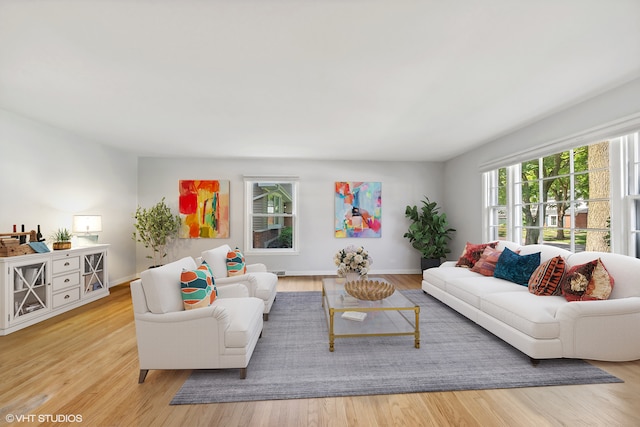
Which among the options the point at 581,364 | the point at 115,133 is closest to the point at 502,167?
the point at 581,364

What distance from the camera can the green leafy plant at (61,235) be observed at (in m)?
3.92

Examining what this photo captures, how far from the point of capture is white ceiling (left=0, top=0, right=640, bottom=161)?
69.4 inches

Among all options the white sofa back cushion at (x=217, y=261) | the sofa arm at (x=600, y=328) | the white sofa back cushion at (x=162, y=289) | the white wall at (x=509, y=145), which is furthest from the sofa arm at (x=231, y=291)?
the white wall at (x=509, y=145)

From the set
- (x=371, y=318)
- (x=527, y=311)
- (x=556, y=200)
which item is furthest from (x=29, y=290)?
(x=556, y=200)

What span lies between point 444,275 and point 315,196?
302 cm

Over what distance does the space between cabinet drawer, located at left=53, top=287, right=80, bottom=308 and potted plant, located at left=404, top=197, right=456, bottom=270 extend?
555cm

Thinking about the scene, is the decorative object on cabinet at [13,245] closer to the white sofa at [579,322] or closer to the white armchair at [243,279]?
the white armchair at [243,279]

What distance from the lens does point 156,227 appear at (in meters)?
5.43

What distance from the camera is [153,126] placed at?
3.91 metres

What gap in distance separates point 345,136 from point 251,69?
2162mm

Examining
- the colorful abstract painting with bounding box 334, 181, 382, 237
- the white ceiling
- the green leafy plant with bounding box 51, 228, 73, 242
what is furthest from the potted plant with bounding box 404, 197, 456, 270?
the green leafy plant with bounding box 51, 228, 73, 242

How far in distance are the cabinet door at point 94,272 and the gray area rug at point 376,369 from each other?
9.90 ft

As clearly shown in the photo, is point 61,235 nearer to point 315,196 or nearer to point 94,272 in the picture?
point 94,272

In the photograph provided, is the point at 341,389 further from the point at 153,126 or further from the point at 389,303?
the point at 153,126
